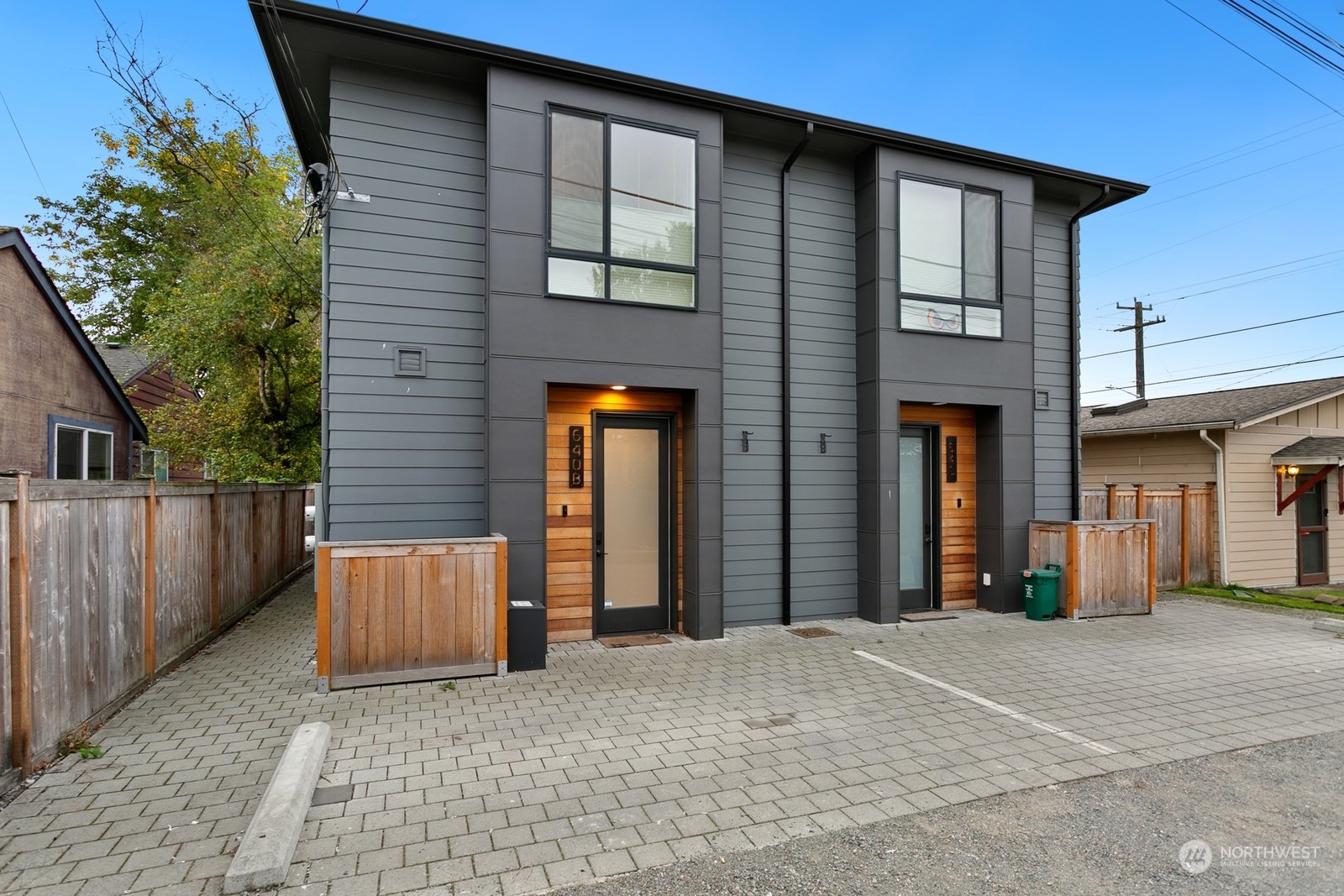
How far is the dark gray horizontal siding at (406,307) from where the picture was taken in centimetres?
577

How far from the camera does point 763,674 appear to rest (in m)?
5.37

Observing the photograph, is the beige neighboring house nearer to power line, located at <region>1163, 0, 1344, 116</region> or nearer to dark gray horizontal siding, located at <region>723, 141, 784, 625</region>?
power line, located at <region>1163, 0, 1344, 116</region>

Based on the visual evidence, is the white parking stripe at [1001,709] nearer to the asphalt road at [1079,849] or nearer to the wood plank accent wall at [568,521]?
the asphalt road at [1079,849]


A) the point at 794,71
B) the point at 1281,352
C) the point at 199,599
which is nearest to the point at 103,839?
the point at 199,599

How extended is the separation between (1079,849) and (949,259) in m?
6.83

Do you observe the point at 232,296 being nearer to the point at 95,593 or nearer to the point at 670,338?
the point at 95,593

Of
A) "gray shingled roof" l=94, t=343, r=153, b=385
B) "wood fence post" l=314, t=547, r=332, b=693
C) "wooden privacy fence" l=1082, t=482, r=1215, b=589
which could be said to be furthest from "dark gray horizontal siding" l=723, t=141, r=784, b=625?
"gray shingled roof" l=94, t=343, r=153, b=385

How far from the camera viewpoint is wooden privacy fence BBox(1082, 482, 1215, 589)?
9.83 meters

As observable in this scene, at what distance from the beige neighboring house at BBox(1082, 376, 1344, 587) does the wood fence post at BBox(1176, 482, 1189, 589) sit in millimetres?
717

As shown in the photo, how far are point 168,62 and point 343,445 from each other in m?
3.88

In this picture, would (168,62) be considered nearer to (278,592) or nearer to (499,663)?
(499,663)

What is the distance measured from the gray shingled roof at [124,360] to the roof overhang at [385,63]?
33.5 feet

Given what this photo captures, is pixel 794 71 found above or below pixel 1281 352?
above

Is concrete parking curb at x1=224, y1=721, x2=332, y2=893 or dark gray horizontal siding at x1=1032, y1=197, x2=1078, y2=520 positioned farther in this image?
dark gray horizontal siding at x1=1032, y1=197, x2=1078, y2=520
